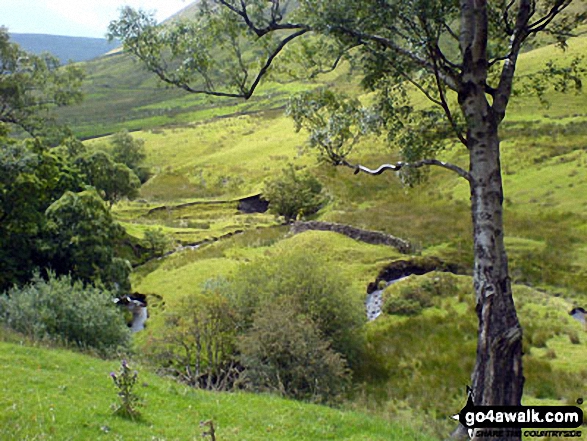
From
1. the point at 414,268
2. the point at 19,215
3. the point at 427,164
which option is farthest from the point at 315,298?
the point at 19,215

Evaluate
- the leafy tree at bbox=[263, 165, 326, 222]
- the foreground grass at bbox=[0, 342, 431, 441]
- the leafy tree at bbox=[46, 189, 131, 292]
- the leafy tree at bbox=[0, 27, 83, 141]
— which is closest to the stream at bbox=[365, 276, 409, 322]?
the leafy tree at bbox=[46, 189, 131, 292]

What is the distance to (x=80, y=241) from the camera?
81.3 ft

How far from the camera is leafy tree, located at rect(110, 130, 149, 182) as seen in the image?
95.8 meters

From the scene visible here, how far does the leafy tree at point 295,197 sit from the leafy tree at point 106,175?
15.2m

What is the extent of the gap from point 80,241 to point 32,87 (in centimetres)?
1152

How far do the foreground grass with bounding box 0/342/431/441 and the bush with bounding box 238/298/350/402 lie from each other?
425cm

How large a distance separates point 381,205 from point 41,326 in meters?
35.3

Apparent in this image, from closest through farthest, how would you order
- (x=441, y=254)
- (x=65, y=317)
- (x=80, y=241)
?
Result: (x=65, y=317), (x=80, y=241), (x=441, y=254)

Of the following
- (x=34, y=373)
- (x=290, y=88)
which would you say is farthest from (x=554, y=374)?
(x=290, y=88)

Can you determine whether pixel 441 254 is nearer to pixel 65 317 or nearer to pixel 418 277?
pixel 418 277

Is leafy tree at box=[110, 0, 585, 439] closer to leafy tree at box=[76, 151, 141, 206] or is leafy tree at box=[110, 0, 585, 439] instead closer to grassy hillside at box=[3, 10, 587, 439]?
grassy hillside at box=[3, 10, 587, 439]

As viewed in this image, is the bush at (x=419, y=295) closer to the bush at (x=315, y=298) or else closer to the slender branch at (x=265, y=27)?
the bush at (x=315, y=298)

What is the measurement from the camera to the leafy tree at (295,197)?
53219mm

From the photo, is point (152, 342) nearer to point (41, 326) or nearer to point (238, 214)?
point (41, 326)
